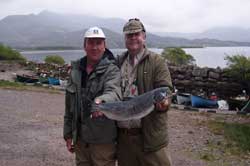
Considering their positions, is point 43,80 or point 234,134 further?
point 43,80

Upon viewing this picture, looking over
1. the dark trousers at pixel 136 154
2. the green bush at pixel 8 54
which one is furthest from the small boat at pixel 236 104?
the green bush at pixel 8 54

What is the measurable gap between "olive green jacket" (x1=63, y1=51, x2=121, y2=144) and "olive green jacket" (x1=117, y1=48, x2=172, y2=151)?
259 mm

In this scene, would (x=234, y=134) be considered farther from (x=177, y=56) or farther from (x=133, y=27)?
(x=177, y=56)

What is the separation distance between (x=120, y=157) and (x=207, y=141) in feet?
22.2

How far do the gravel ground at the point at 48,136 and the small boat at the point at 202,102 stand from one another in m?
4.40

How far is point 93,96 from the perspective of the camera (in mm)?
4219

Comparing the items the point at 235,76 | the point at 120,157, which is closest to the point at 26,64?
the point at 235,76

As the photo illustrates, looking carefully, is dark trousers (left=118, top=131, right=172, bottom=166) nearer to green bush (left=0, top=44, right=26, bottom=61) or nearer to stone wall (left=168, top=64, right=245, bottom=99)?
stone wall (left=168, top=64, right=245, bottom=99)

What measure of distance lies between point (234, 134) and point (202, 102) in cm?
937

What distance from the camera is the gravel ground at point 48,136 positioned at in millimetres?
8450

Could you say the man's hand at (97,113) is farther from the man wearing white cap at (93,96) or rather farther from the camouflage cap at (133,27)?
the camouflage cap at (133,27)

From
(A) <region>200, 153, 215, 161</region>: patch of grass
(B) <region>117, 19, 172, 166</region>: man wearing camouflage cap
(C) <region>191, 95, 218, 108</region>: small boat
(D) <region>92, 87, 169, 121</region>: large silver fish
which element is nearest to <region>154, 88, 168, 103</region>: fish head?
(D) <region>92, 87, 169, 121</region>: large silver fish

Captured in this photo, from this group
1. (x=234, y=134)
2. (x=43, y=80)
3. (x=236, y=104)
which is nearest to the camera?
(x=234, y=134)

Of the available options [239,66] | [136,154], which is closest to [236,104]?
[239,66]
